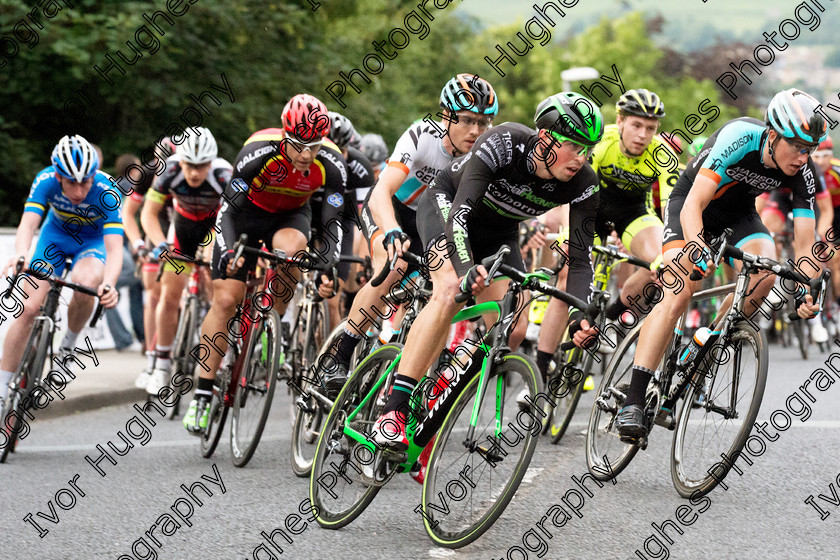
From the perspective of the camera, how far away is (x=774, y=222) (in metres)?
13.4

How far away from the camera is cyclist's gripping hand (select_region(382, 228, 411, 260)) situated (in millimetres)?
5510

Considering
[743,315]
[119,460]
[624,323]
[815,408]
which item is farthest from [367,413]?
[815,408]

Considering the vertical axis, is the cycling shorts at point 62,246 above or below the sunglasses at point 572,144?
below

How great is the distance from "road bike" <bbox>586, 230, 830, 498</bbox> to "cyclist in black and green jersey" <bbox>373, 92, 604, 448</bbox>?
79 centimetres

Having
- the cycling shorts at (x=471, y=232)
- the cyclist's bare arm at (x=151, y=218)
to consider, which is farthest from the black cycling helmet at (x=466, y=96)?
the cyclist's bare arm at (x=151, y=218)

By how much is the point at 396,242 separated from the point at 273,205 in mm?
2073

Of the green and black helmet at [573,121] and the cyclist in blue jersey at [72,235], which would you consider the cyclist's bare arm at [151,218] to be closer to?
the cyclist in blue jersey at [72,235]

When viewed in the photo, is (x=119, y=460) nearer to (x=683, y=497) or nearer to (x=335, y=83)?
(x=683, y=497)

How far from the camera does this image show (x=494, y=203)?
5641 millimetres

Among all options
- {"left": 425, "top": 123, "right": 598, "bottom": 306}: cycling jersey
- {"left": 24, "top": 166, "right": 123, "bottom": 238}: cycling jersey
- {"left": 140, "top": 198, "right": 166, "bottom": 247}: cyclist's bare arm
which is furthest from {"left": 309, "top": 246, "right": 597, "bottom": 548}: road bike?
{"left": 140, "top": 198, "right": 166, "bottom": 247}: cyclist's bare arm

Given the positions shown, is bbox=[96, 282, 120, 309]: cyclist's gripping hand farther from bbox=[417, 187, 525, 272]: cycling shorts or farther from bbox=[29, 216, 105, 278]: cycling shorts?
bbox=[417, 187, 525, 272]: cycling shorts

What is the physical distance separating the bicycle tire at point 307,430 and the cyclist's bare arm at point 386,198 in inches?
29.2

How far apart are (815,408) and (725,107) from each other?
189 ft

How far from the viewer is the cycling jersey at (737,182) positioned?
19.0 ft
